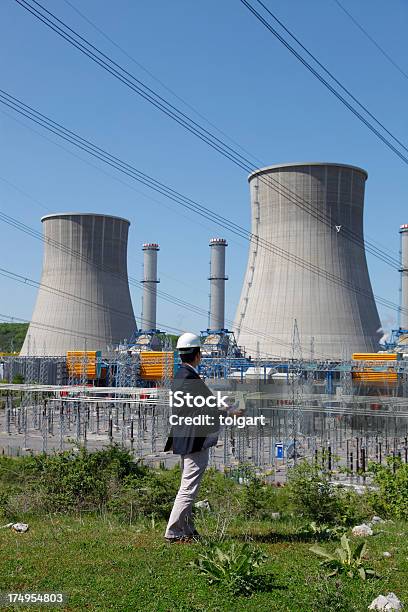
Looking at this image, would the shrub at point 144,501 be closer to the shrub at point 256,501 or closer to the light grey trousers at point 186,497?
the shrub at point 256,501

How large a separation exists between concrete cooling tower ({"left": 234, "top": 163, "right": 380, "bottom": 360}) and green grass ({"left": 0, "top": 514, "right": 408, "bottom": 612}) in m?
17.1

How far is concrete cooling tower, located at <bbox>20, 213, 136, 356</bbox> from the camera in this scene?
2653cm

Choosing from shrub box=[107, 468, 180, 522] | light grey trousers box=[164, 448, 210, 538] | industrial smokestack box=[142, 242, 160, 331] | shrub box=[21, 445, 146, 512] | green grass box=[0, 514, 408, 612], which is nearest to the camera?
green grass box=[0, 514, 408, 612]

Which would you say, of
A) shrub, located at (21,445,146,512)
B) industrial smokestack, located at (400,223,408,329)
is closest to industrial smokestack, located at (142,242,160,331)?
industrial smokestack, located at (400,223,408,329)

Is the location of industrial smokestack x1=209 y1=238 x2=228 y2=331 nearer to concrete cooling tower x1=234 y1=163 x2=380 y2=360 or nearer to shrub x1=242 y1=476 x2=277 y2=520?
concrete cooling tower x1=234 y1=163 x2=380 y2=360

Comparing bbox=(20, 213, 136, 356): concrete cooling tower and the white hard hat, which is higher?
bbox=(20, 213, 136, 356): concrete cooling tower

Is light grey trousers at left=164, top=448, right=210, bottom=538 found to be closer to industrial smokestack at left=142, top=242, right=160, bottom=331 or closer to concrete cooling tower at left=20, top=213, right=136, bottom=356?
concrete cooling tower at left=20, top=213, right=136, bottom=356

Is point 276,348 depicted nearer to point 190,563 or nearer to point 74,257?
point 74,257

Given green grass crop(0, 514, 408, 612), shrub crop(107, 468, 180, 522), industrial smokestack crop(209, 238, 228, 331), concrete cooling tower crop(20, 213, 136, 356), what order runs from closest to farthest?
green grass crop(0, 514, 408, 612) → shrub crop(107, 468, 180, 522) → concrete cooling tower crop(20, 213, 136, 356) → industrial smokestack crop(209, 238, 228, 331)

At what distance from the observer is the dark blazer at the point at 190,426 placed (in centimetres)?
330

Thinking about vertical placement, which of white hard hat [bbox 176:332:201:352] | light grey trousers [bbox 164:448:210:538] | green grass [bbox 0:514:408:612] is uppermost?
white hard hat [bbox 176:332:201:352]

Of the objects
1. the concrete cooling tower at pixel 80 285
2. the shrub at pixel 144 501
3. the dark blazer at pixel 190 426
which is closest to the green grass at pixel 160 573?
the dark blazer at pixel 190 426

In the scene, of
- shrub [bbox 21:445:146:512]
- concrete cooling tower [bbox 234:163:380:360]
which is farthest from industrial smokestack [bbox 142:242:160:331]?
shrub [bbox 21:445:146:512]

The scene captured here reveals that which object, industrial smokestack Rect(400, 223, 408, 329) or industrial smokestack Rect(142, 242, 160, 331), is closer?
industrial smokestack Rect(400, 223, 408, 329)
